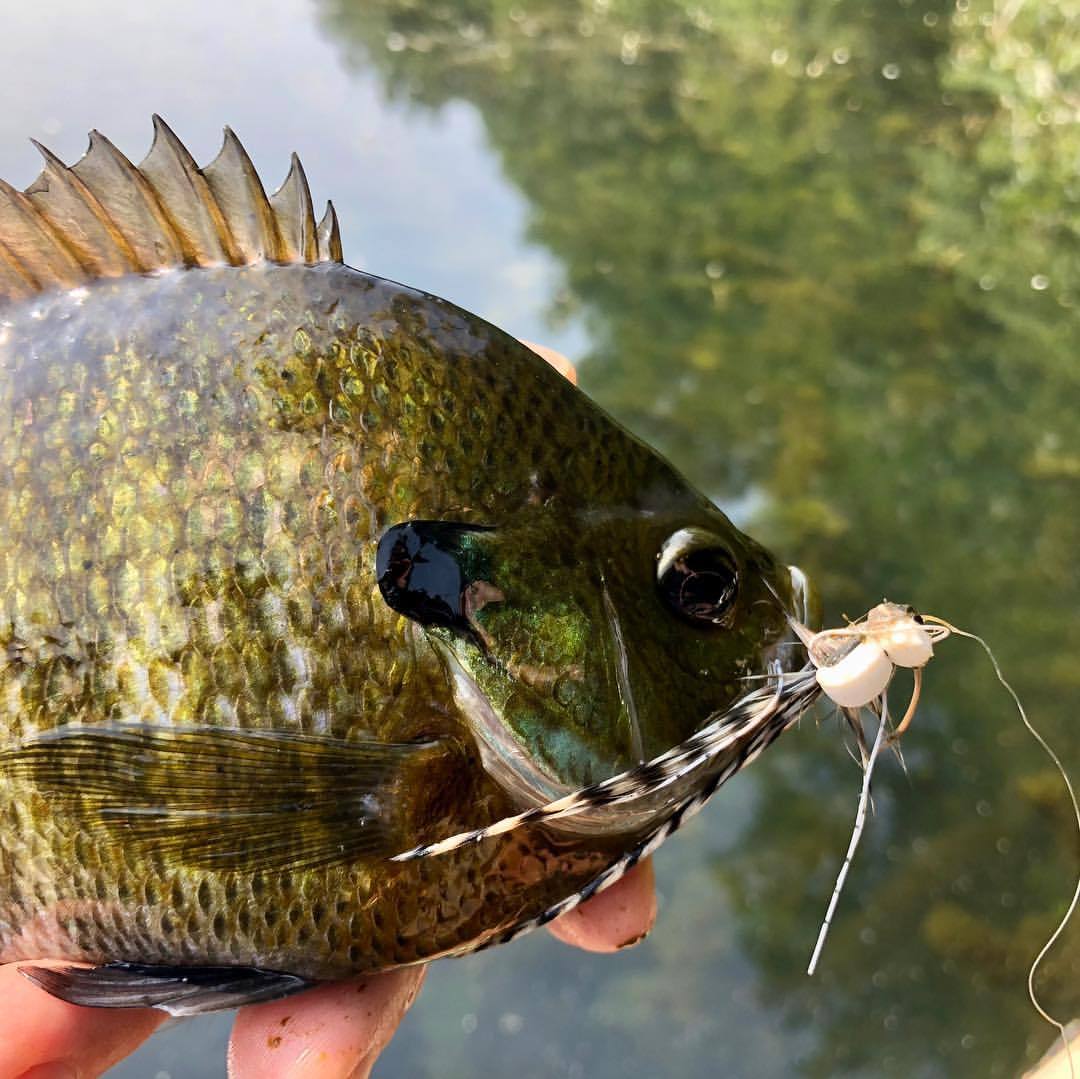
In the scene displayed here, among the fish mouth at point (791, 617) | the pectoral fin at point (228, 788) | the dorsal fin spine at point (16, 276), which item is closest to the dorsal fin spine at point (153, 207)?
the dorsal fin spine at point (16, 276)

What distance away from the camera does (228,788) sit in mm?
1180

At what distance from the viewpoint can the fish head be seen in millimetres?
1183

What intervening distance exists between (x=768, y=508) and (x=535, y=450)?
3151 millimetres

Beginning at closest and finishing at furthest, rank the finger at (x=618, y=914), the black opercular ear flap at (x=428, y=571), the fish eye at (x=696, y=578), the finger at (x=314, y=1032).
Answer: the black opercular ear flap at (x=428, y=571) → the fish eye at (x=696, y=578) → the finger at (x=314, y=1032) → the finger at (x=618, y=914)

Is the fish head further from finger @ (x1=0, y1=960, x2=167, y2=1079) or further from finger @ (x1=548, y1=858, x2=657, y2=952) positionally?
finger @ (x1=0, y1=960, x2=167, y2=1079)

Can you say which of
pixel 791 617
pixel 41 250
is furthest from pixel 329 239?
pixel 791 617

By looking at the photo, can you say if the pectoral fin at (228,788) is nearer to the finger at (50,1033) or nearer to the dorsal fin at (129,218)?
the finger at (50,1033)

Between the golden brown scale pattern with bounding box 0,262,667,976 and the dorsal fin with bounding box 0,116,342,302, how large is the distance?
0.11 feet

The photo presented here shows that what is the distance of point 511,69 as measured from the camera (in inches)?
318

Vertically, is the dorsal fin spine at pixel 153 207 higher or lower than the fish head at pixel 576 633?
higher

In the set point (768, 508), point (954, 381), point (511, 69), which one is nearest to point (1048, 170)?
point (954, 381)

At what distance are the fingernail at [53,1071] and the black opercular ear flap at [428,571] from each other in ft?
3.33

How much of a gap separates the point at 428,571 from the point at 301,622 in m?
0.18

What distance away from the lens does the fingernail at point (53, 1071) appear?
1473 mm
